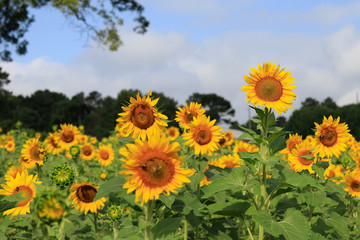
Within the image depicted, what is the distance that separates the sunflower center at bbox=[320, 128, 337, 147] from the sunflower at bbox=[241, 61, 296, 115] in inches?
47.4

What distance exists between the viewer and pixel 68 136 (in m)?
6.54

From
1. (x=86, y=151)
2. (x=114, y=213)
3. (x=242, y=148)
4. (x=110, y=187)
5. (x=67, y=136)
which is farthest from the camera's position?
(x=86, y=151)

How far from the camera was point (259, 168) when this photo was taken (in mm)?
3119

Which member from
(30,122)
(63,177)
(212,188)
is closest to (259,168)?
(212,188)

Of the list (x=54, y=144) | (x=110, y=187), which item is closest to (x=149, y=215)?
(x=110, y=187)

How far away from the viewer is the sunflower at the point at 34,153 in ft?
15.4

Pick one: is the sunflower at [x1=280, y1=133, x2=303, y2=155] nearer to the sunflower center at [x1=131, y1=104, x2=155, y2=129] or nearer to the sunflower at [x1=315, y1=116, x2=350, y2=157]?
the sunflower at [x1=315, y1=116, x2=350, y2=157]

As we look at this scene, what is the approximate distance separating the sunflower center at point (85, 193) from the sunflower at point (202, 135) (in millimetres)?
1028

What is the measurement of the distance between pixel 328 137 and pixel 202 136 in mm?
1410

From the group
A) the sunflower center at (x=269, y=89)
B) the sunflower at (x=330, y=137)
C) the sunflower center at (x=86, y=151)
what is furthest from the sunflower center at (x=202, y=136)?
the sunflower center at (x=86, y=151)

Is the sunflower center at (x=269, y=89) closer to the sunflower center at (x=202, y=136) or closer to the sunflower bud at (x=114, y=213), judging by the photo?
the sunflower center at (x=202, y=136)

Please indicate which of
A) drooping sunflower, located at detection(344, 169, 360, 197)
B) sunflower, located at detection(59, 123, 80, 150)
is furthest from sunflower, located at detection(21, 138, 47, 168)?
drooping sunflower, located at detection(344, 169, 360, 197)

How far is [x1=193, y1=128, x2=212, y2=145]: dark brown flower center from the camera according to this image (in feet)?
12.5

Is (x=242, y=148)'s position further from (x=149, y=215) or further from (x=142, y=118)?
(x=149, y=215)
